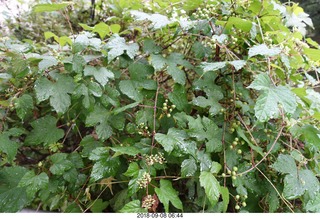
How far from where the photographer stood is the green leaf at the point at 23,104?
794 mm

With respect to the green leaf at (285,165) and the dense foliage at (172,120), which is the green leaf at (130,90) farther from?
the green leaf at (285,165)

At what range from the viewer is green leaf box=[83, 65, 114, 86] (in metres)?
0.78

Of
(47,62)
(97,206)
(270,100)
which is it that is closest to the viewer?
(270,100)

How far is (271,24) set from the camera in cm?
89

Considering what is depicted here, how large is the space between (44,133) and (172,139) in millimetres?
392

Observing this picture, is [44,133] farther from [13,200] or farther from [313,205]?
[313,205]

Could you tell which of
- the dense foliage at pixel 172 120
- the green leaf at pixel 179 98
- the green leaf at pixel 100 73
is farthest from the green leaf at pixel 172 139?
the green leaf at pixel 100 73

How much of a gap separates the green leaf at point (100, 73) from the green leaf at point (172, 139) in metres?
0.21

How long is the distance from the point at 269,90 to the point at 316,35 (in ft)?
11.4

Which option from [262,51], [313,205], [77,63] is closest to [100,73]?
[77,63]

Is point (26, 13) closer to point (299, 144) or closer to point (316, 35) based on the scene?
point (299, 144)

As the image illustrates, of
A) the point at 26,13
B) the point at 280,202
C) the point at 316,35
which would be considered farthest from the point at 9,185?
→ the point at 316,35

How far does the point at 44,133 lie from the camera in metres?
0.85

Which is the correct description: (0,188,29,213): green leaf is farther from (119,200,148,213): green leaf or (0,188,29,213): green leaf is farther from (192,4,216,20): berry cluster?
(192,4,216,20): berry cluster
